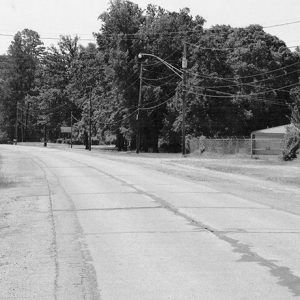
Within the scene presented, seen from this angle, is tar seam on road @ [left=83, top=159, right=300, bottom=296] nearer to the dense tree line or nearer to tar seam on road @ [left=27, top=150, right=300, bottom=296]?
tar seam on road @ [left=27, top=150, right=300, bottom=296]

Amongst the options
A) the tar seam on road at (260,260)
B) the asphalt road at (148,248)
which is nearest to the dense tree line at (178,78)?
the asphalt road at (148,248)

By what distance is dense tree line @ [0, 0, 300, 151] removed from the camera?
211 ft

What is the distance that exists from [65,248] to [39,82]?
124 metres

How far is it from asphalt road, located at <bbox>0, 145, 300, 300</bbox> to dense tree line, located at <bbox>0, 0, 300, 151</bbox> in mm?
48404

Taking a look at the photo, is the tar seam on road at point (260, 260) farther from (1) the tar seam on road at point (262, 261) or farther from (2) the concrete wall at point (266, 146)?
(2) the concrete wall at point (266, 146)

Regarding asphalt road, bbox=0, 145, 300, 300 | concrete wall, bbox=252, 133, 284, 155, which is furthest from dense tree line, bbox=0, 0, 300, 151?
asphalt road, bbox=0, 145, 300, 300

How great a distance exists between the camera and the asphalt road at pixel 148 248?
6234 millimetres

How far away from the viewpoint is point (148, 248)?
28.0 feet

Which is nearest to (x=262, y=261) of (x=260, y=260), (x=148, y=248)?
(x=260, y=260)

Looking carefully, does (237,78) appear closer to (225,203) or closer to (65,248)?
(225,203)

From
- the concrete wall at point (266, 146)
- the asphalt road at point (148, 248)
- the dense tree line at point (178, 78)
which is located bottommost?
the asphalt road at point (148, 248)

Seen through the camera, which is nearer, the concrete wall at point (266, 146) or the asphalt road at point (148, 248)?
the asphalt road at point (148, 248)

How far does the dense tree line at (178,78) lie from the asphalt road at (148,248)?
4840 cm

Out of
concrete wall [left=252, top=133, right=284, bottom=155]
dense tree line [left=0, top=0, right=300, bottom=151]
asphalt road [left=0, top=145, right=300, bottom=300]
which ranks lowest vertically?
asphalt road [left=0, top=145, right=300, bottom=300]
